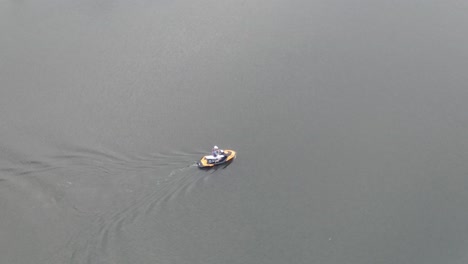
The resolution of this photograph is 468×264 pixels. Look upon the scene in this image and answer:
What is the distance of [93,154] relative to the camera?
10.8 meters

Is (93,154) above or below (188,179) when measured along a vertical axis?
above

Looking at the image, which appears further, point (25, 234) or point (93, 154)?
point (93, 154)

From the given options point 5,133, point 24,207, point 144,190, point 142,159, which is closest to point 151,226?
point 144,190

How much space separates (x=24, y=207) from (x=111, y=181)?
160cm

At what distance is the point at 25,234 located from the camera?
955 centimetres

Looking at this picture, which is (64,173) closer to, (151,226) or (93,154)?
(93,154)

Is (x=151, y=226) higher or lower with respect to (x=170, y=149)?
lower

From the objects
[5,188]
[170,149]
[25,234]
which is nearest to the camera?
[25,234]

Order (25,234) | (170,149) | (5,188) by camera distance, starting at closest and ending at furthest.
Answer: (25,234) → (5,188) → (170,149)

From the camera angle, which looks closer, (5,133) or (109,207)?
(109,207)

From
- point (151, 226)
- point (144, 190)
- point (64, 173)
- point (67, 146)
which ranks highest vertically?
point (67, 146)

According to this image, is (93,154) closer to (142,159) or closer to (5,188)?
(142,159)

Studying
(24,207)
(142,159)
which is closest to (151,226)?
(142,159)

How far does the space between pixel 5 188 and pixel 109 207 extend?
2105mm
